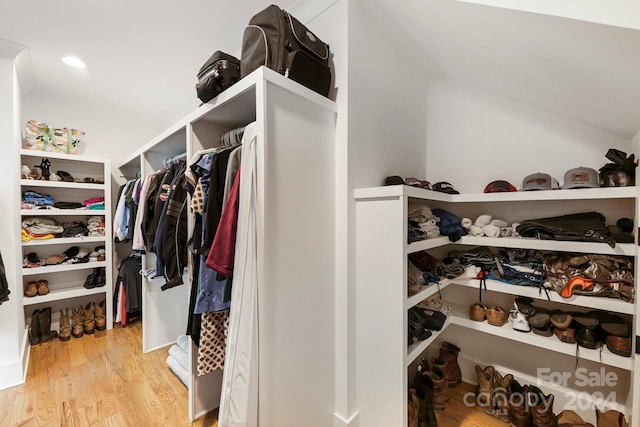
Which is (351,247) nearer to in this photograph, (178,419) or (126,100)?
(178,419)

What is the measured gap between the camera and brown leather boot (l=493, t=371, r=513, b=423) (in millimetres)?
1563

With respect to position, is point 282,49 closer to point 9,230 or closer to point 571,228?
point 571,228

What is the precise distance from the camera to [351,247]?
4.56ft

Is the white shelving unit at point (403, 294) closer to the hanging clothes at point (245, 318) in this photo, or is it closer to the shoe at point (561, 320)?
the shoe at point (561, 320)

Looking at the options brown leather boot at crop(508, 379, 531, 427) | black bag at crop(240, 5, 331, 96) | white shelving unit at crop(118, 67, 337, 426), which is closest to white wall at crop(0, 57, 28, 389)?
white shelving unit at crop(118, 67, 337, 426)

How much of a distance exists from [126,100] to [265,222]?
9.13 ft

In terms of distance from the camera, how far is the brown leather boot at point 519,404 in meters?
1.48

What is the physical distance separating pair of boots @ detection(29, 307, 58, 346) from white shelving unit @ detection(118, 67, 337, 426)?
2.06m

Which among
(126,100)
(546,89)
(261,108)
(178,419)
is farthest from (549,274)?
(126,100)

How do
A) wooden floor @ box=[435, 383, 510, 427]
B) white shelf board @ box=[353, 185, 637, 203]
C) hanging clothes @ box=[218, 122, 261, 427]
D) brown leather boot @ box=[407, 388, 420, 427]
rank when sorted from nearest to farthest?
hanging clothes @ box=[218, 122, 261, 427], white shelf board @ box=[353, 185, 637, 203], brown leather boot @ box=[407, 388, 420, 427], wooden floor @ box=[435, 383, 510, 427]

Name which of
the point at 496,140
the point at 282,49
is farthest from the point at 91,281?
the point at 496,140

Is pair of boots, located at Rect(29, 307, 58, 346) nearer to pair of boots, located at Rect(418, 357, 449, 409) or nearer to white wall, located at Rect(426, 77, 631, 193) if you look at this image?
pair of boots, located at Rect(418, 357, 449, 409)

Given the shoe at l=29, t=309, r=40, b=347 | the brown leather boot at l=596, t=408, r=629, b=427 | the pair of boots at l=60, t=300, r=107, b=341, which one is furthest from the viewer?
the pair of boots at l=60, t=300, r=107, b=341

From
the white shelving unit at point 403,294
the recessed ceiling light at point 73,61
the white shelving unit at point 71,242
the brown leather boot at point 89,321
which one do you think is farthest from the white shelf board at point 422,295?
the brown leather boot at point 89,321
